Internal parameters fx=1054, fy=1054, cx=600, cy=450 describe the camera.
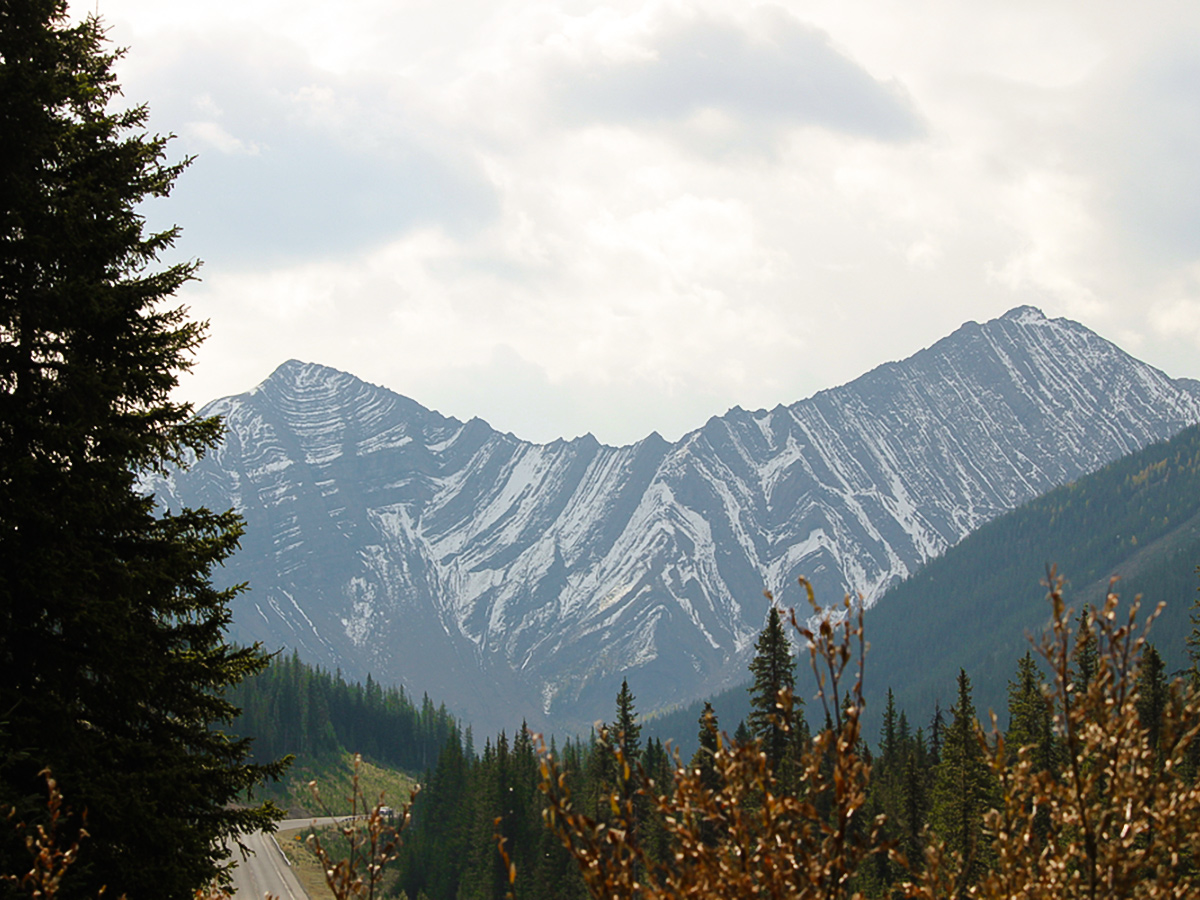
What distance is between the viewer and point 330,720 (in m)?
157

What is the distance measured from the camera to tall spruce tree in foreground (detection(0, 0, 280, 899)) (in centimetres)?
1074

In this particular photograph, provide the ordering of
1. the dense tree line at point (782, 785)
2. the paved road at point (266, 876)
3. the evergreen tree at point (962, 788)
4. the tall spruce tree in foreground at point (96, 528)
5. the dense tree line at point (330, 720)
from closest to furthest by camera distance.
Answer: the dense tree line at point (782, 785)
the tall spruce tree in foreground at point (96, 528)
the evergreen tree at point (962, 788)
the paved road at point (266, 876)
the dense tree line at point (330, 720)

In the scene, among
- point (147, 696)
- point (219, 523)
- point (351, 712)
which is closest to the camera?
point (147, 696)

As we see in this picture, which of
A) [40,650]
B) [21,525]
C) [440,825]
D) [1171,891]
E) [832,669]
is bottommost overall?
[440,825]

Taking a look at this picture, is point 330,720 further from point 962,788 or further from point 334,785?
point 962,788

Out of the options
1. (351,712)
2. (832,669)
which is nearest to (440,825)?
(351,712)

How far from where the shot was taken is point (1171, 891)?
18.1ft

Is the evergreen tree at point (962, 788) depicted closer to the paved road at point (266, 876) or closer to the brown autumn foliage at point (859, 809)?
the paved road at point (266, 876)

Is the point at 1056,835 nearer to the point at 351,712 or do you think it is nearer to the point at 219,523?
the point at 219,523

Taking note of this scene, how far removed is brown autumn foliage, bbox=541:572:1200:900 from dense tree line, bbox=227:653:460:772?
13137 centimetres

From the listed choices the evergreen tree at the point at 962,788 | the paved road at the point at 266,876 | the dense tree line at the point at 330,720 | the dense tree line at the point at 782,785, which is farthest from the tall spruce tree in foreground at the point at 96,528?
the dense tree line at the point at 330,720

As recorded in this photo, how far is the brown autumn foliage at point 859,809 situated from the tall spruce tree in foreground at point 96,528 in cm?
712

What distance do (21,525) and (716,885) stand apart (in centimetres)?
871

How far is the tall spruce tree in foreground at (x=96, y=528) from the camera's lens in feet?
35.2
